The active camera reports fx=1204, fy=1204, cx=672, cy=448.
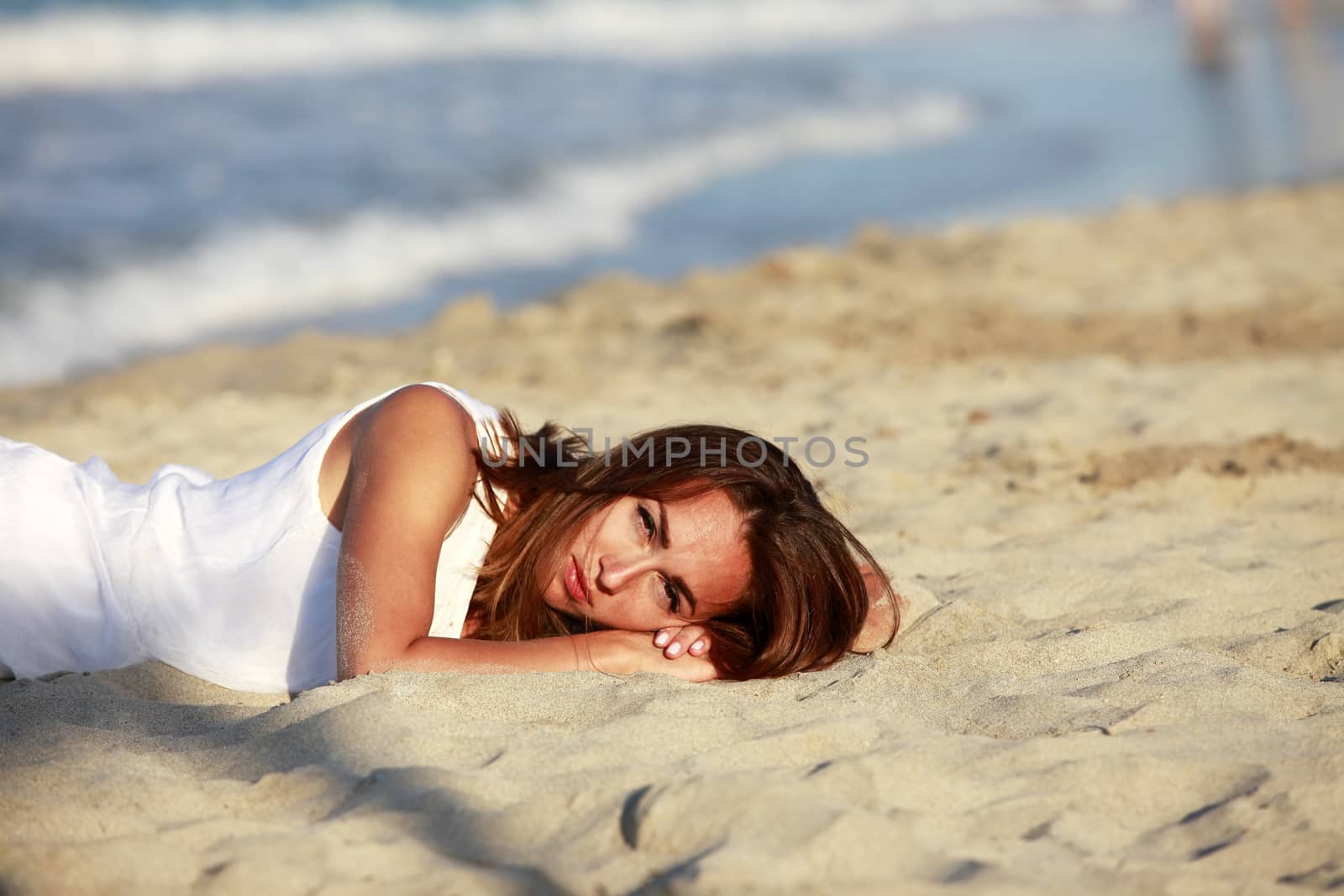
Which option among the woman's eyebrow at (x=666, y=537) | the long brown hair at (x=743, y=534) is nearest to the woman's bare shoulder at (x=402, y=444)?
the long brown hair at (x=743, y=534)

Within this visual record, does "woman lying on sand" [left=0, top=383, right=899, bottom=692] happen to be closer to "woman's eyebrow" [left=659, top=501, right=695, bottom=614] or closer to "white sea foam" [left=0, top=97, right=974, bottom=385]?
"woman's eyebrow" [left=659, top=501, right=695, bottom=614]

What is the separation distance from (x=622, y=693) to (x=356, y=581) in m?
0.56

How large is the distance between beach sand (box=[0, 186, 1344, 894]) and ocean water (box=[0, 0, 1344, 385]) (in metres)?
3.07

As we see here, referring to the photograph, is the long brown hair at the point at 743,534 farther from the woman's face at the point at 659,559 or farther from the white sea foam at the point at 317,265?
the white sea foam at the point at 317,265

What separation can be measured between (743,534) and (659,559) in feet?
0.59

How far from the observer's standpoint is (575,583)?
2.54 metres

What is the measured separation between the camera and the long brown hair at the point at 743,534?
2500mm

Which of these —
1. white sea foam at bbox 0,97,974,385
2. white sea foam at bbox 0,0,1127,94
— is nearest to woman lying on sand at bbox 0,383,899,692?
white sea foam at bbox 0,97,974,385

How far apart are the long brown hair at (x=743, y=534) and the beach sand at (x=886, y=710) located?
0.12m

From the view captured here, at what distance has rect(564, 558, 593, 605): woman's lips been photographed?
253 centimetres

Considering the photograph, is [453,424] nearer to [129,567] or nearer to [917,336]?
[129,567]

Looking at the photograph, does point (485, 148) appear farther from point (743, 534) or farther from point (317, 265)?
point (743, 534)

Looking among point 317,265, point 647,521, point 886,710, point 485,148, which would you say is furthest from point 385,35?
point 886,710

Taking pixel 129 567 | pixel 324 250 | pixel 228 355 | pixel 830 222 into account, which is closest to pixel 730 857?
pixel 129 567
